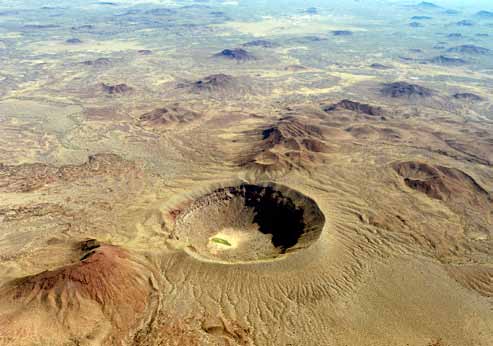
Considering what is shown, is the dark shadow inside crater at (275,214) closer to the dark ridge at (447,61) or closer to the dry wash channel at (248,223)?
the dry wash channel at (248,223)

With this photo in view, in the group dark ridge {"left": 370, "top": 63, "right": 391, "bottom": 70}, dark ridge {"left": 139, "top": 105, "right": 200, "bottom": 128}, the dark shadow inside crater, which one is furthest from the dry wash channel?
dark ridge {"left": 370, "top": 63, "right": 391, "bottom": 70}

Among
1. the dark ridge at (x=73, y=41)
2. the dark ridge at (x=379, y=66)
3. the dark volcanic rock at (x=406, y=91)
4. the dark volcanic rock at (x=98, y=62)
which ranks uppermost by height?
the dark ridge at (x=73, y=41)

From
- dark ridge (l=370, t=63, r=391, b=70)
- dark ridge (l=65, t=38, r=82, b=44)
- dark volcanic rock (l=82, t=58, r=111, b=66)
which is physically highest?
dark ridge (l=65, t=38, r=82, b=44)

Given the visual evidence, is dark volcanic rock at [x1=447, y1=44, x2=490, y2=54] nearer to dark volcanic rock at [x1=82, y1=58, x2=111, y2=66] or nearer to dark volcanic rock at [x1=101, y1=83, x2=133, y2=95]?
dark volcanic rock at [x1=101, y1=83, x2=133, y2=95]

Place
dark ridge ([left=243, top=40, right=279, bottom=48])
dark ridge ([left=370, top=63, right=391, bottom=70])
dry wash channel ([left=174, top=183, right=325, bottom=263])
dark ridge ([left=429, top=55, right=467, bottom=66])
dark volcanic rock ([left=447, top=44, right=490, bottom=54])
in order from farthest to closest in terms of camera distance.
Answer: dark ridge ([left=243, top=40, right=279, bottom=48]) < dark volcanic rock ([left=447, top=44, right=490, bottom=54]) < dark ridge ([left=429, top=55, right=467, bottom=66]) < dark ridge ([left=370, top=63, right=391, bottom=70]) < dry wash channel ([left=174, top=183, right=325, bottom=263])

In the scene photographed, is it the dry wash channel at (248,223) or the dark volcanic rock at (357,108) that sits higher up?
the dry wash channel at (248,223)

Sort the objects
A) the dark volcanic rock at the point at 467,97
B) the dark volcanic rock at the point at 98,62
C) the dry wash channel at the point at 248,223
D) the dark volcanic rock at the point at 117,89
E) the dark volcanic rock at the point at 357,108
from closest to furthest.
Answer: the dry wash channel at the point at 248,223, the dark volcanic rock at the point at 357,108, the dark volcanic rock at the point at 117,89, the dark volcanic rock at the point at 467,97, the dark volcanic rock at the point at 98,62

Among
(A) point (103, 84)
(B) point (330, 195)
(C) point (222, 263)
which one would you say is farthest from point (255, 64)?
(C) point (222, 263)

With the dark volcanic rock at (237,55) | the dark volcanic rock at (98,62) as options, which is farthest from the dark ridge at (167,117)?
the dark volcanic rock at (237,55)
